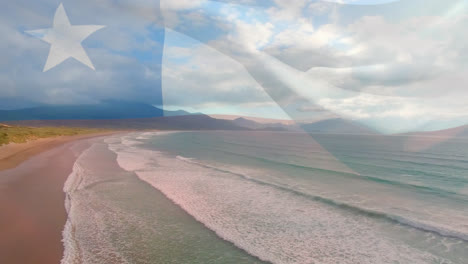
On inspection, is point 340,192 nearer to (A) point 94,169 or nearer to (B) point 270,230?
(B) point 270,230

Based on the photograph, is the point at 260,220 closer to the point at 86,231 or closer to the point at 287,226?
the point at 287,226

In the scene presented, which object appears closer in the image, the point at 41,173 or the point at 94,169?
the point at 41,173

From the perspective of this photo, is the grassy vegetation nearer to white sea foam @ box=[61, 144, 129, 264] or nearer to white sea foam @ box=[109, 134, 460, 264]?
white sea foam @ box=[61, 144, 129, 264]

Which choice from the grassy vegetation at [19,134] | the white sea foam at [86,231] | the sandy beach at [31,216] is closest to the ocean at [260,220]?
the white sea foam at [86,231]

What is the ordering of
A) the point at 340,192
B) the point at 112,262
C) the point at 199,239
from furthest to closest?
the point at 340,192 → the point at 199,239 → the point at 112,262

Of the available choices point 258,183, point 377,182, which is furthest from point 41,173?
point 377,182

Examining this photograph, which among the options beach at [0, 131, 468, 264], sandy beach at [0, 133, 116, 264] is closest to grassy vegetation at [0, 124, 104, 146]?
sandy beach at [0, 133, 116, 264]

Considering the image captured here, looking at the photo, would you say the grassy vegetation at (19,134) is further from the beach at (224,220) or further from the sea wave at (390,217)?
the sea wave at (390,217)

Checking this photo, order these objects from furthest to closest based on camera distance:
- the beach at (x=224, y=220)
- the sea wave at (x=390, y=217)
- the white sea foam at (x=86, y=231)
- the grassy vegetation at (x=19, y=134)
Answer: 1. the grassy vegetation at (x=19, y=134)
2. the sea wave at (x=390, y=217)
3. the beach at (x=224, y=220)
4. the white sea foam at (x=86, y=231)

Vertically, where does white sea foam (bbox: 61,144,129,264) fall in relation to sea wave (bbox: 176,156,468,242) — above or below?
below
